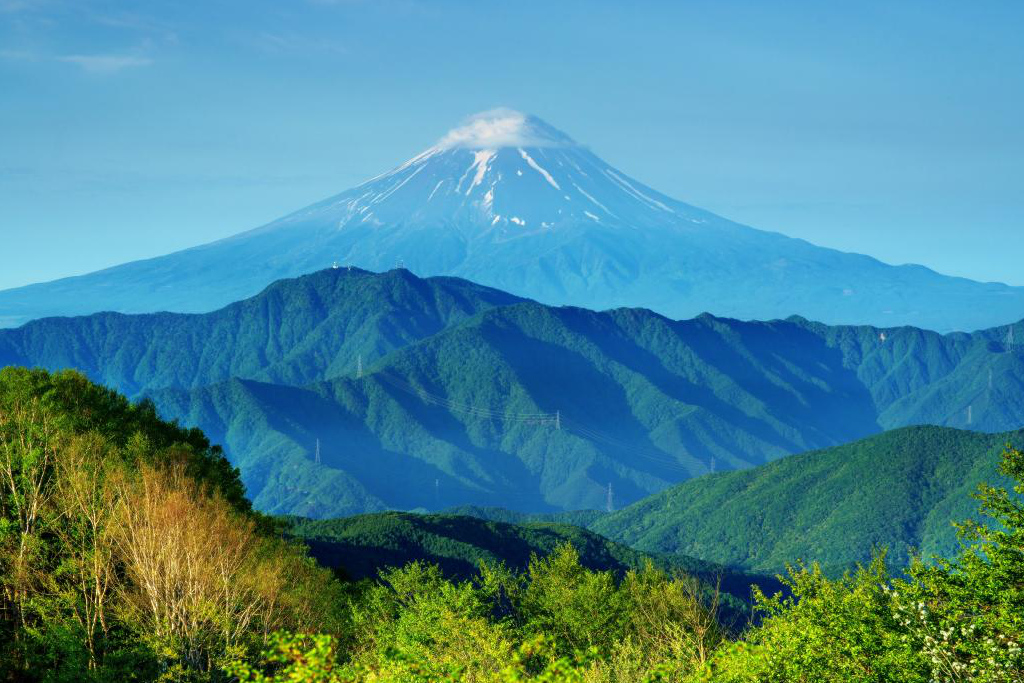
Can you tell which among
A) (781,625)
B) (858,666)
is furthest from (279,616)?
(858,666)

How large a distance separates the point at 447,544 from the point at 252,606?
125110 millimetres

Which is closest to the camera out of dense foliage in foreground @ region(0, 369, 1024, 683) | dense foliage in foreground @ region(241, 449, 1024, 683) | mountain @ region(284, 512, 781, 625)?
dense foliage in foreground @ region(241, 449, 1024, 683)

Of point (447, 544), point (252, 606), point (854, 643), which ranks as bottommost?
point (447, 544)

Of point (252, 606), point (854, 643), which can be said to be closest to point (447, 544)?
point (252, 606)

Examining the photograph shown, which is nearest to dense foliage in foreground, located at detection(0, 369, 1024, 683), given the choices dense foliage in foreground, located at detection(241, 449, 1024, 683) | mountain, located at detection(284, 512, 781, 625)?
dense foliage in foreground, located at detection(241, 449, 1024, 683)

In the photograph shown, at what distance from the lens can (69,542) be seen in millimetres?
49188

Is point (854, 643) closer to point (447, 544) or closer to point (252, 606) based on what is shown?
point (252, 606)

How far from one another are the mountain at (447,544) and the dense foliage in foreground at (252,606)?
69.3m

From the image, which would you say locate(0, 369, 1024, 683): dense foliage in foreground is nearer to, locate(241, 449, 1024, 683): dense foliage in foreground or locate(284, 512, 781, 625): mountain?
locate(241, 449, 1024, 683): dense foliage in foreground

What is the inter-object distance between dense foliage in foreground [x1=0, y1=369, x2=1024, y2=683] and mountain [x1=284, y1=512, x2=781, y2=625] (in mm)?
69335

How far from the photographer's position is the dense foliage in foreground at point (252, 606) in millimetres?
31500

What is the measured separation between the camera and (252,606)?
42094mm

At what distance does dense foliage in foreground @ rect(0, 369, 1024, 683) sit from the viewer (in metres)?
31.5

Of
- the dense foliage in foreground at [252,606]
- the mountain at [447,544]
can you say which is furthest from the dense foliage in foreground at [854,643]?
the mountain at [447,544]
